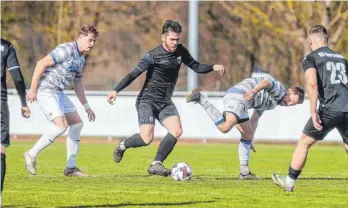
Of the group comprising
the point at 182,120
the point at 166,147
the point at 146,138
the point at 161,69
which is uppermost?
the point at 161,69

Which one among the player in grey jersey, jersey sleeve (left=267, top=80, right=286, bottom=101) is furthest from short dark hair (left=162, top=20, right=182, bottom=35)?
jersey sleeve (left=267, top=80, right=286, bottom=101)

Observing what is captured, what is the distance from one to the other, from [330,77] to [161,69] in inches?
126

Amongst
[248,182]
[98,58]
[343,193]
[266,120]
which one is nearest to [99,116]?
[266,120]

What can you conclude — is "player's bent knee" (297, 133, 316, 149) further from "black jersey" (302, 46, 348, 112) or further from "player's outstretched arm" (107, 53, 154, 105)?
"player's outstretched arm" (107, 53, 154, 105)

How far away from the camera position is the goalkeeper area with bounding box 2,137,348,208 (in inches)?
470

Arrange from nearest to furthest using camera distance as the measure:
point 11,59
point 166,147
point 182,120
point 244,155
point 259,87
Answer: point 11,59 < point 259,87 < point 166,147 < point 244,155 < point 182,120

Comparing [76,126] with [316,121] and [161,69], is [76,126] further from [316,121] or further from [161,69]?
[316,121]

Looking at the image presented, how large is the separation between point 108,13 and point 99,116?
16.2 meters

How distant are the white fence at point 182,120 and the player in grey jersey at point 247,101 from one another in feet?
38.5

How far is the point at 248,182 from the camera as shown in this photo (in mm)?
14680

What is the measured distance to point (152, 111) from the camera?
596 inches

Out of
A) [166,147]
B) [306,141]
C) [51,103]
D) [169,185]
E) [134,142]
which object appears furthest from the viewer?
[134,142]

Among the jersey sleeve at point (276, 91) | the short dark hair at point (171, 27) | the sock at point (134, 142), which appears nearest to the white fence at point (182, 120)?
the sock at point (134, 142)

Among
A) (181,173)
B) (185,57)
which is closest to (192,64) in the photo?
(185,57)
